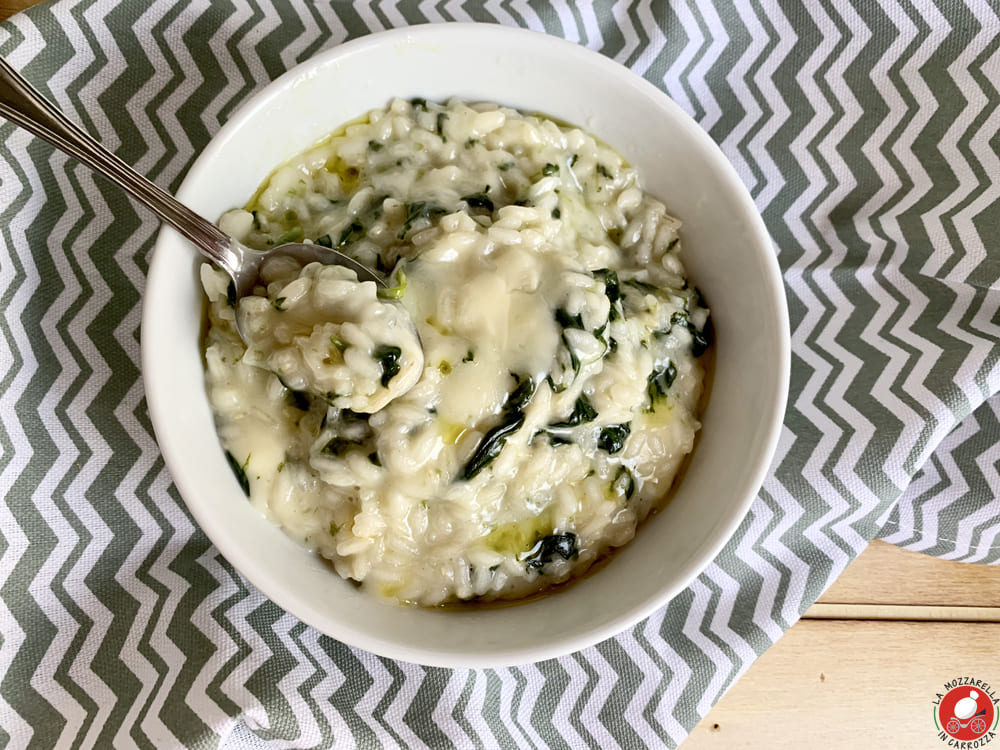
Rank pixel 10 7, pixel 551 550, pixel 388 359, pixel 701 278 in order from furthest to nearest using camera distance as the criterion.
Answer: pixel 10 7, pixel 701 278, pixel 551 550, pixel 388 359

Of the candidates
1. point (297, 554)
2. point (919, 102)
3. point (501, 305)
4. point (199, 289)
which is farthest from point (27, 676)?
point (919, 102)

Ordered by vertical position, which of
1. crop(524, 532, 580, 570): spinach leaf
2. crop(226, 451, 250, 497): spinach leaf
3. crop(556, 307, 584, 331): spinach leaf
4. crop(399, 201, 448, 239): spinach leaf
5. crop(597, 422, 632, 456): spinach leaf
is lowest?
crop(226, 451, 250, 497): spinach leaf

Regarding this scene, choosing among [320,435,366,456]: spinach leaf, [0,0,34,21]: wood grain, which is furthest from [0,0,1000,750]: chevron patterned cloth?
[320,435,366,456]: spinach leaf

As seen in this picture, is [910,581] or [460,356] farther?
[910,581]

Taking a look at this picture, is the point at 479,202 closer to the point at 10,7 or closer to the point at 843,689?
the point at 10,7

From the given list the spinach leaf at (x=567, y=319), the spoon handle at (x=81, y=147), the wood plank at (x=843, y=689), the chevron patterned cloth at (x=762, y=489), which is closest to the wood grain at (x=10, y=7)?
the chevron patterned cloth at (x=762, y=489)

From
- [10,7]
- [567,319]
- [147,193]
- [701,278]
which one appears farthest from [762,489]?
[10,7]

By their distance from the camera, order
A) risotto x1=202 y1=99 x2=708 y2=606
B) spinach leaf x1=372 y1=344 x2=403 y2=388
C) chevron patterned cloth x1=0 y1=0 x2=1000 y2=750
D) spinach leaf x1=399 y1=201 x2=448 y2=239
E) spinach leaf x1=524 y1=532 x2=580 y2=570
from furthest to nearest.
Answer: chevron patterned cloth x1=0 y1=0 x2=1000 y2=750 < spinach leaf x1=524 y1=532 x2=580 y2=570 < spinach leaf x1=399 y1=201 x2=448 y2=239 < risotto x1=202 y1=99 x2=708 y2=606 < spinach leaf x1=372 y1=344 x2=403 y2=388

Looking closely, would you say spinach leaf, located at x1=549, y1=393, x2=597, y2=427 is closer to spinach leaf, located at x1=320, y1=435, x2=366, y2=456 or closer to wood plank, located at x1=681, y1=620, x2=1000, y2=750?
spinach leaf, located at x1=320, y1=435, x2=366, y2=456

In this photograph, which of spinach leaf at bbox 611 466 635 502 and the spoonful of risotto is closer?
the spoonful of risotto
